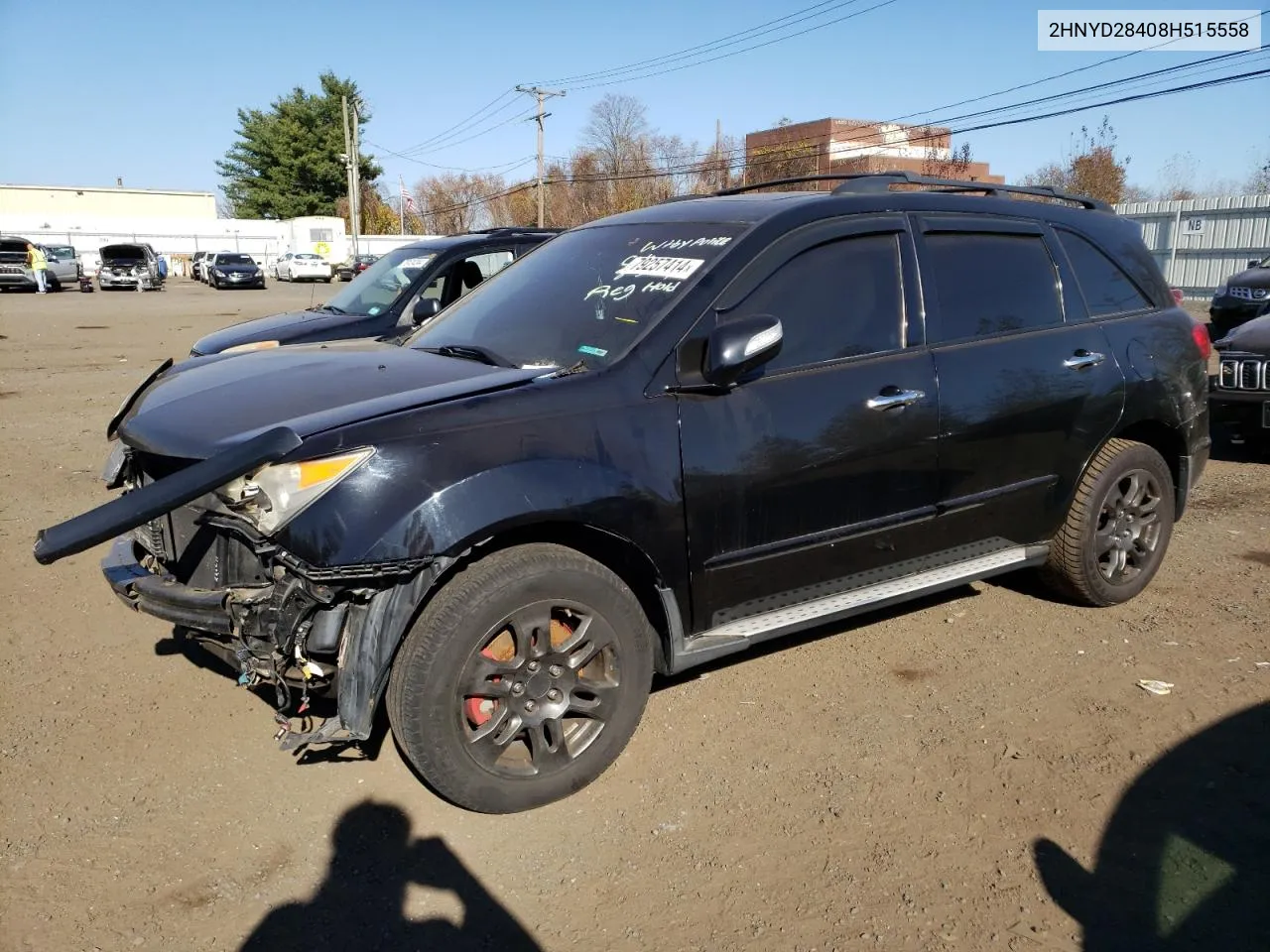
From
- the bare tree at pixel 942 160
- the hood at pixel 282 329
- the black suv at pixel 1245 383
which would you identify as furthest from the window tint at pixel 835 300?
the bare tree at pixel 942 160

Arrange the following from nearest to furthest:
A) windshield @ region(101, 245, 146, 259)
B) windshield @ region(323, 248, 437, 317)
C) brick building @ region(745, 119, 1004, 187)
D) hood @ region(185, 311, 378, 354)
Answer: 1. hood @ region(185, 311, 378, 354)
2. windshield @ region(323, 248, 437, 317)
3. windshield @ region(101, 245, 146, 259)
4. brick building @ region(745, 119, 1004, 187)

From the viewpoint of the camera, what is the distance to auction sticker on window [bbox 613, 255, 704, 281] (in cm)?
351

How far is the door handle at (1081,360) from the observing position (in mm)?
4219

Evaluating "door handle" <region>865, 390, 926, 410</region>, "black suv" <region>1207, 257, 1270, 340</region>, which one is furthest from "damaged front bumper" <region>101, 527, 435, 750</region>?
"black suv" <region>1207, 257, 1270, 340</region>

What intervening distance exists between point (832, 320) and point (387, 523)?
6.10ft

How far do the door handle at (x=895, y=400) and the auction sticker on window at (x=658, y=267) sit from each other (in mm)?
828

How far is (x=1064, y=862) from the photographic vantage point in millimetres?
2805

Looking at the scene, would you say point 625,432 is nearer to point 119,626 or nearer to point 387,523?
point 387,523

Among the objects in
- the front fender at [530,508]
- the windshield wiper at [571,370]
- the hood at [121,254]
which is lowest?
the front fender at [530,508]

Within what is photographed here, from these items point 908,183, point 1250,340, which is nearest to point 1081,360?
point 908,183

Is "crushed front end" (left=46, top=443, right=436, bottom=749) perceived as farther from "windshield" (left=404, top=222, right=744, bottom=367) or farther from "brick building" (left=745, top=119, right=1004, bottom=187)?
"brick building" (left=745, top=119, right=1004, bottom=187)

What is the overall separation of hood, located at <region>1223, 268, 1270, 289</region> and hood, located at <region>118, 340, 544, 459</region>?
43.3ft

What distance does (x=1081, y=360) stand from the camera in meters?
4.25

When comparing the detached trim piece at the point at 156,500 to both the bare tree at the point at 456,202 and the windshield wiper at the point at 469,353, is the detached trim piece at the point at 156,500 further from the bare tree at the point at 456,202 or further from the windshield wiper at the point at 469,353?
the bare tree at the point at 456,202
